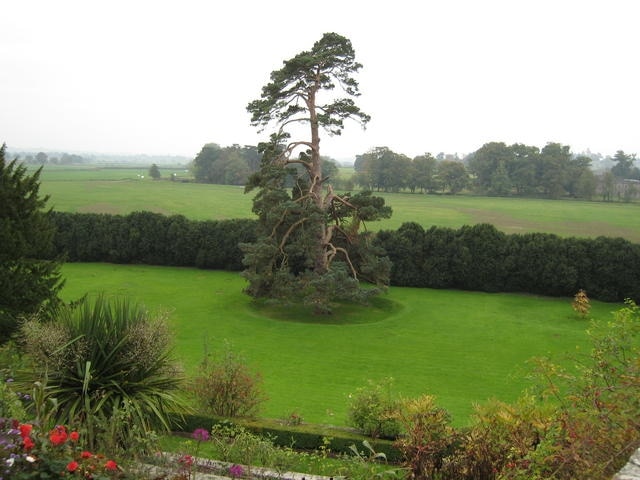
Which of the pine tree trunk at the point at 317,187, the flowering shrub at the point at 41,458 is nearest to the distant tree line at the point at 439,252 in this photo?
the pine tree trunk at the point at 317,187

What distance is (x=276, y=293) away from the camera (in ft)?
63.4

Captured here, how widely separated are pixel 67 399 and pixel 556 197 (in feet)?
229

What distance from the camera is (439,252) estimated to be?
25.0 m

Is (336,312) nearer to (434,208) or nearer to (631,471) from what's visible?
(631,471)

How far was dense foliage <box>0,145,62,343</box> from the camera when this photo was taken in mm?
11211

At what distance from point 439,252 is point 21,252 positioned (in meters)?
17.8

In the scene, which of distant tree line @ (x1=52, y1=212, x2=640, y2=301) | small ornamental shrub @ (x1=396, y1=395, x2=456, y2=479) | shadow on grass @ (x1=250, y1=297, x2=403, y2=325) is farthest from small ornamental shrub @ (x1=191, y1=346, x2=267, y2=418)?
distant tree line @ (x1=52, y1=212, x2=640, y2=301)

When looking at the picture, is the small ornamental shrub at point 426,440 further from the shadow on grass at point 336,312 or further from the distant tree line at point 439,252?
the distant tree line at point 439,252

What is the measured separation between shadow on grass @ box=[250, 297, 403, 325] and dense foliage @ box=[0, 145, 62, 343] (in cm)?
832

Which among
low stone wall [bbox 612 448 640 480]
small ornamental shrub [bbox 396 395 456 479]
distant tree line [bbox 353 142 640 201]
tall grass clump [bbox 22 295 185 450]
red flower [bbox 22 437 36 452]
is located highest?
distant tree line [bbox 353 142 640 201]

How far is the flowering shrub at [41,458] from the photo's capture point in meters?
4.23

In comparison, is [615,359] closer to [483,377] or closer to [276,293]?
[483,377]

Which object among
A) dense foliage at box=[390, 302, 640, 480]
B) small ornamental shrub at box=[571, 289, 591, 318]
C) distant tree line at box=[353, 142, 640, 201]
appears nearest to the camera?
dense foliage at box=[390, 302, 640, 480]

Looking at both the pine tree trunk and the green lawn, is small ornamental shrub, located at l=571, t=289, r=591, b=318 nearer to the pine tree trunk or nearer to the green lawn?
the green lawn
